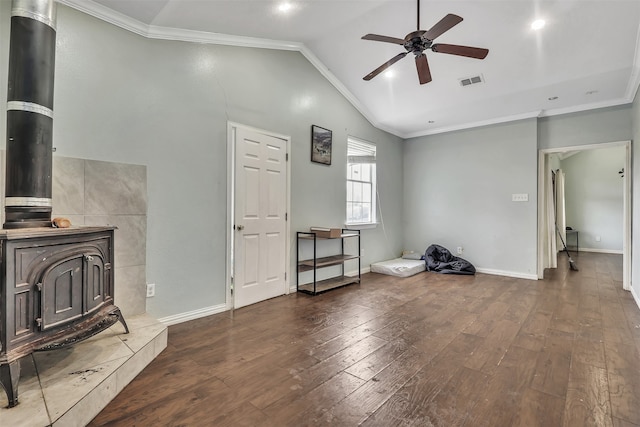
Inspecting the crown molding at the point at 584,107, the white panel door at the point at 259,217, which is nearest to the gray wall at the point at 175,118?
the white panel door at the point at 259,217

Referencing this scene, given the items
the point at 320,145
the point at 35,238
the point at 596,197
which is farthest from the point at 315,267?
the point at 596,197

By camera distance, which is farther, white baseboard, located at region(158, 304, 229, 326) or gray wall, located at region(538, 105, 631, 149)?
gray wall, located at region(538, 105, 631, 149)

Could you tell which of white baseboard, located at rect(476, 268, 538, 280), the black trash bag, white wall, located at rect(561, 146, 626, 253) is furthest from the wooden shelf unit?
white wall, located at rect(561, 146, 626, 253)

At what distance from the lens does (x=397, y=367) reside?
2.07 metres

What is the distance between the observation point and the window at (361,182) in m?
5.15

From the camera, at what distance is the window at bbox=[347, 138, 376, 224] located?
5.15m

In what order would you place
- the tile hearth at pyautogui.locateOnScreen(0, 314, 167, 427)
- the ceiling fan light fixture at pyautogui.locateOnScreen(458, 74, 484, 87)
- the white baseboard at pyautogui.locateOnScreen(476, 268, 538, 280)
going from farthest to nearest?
the white baseboard at pyautogui.locateOnScreen(476, 268, 538, 280) < the ceiling fan light fixture at pyautogui.locateOnScreen(458, 74, 484, 87) < the tile hearth at pyautogui.locateOnScreen(0, 314, 167, 427)

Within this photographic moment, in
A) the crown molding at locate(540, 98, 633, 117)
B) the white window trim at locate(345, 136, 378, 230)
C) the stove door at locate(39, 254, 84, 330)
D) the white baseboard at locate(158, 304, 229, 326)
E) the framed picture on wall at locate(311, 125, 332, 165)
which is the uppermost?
the crown molding at locate(540, 98, 633, 117)

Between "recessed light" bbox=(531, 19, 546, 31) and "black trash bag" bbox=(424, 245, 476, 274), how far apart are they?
3.67 meters

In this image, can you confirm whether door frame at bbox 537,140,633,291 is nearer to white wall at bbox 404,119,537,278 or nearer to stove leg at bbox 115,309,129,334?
white wall at bbox 404,119,537,278

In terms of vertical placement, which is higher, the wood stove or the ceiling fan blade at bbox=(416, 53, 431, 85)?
the ceiling fan blade at bbox=(416, 53, 431, 85)

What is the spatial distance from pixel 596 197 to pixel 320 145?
8.53 metres

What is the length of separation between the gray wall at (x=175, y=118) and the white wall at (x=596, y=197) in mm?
8769

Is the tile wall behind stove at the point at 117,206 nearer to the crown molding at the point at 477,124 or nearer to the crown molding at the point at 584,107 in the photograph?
the crown molding at the point at 477,124
